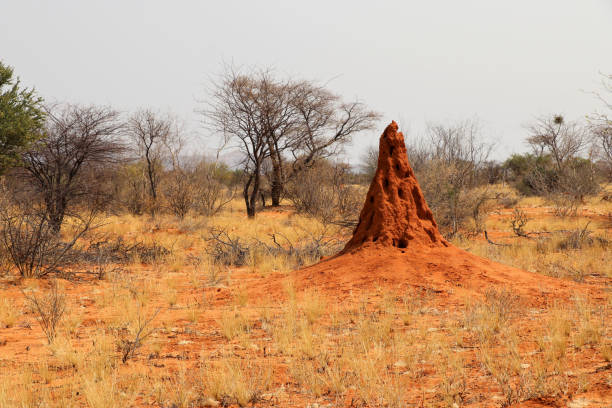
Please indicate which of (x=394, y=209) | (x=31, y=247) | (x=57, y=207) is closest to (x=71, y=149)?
(x=57, y=207)

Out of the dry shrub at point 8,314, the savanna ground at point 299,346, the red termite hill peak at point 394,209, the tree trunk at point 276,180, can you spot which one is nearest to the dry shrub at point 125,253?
the savanna ground at point 299,346

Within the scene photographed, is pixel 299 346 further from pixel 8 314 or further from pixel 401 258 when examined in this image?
pixel 8 314

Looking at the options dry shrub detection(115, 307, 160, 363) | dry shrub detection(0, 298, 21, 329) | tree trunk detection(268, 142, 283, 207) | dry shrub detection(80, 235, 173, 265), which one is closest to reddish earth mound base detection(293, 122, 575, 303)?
dry shrub detection(115, 307, 160, 363)

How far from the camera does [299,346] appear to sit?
13.8 feet

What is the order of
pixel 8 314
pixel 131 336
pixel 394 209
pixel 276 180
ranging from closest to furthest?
pixel 131 336 < pixel 8 314 < pixel 394 209 < pixel 276 180

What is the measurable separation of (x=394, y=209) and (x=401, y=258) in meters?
0.78

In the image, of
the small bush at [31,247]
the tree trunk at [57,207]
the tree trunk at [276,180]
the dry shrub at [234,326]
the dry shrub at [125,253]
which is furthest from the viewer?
the tree trunk at [276,180]

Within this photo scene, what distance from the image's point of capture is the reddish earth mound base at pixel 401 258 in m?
6.31

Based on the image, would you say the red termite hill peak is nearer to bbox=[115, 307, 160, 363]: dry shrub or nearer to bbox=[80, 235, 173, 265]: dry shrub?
bbox=[115, 307, 160, 363]: dry shrub

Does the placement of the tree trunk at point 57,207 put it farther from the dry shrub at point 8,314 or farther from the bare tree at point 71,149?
the dry shrub at point 8,314

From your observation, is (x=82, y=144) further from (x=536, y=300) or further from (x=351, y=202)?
(x=536, y=300)

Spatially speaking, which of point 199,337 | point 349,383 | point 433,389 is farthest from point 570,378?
point 199,337

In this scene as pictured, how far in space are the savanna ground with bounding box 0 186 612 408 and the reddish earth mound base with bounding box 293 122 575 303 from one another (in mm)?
273

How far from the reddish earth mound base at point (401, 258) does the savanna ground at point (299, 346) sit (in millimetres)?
273
